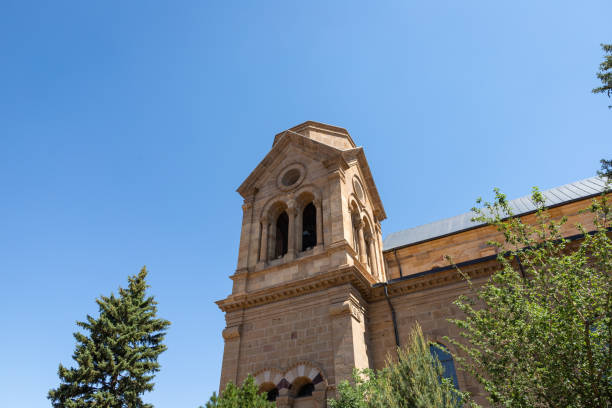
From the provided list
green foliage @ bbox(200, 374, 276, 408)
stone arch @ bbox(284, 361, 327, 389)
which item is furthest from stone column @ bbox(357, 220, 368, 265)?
green foliage @ bbox(200, 374, 276, 408)

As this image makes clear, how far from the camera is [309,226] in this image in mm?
Result: 21031

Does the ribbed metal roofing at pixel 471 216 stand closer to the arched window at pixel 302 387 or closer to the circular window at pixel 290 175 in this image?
the circular window at pixel 290 175

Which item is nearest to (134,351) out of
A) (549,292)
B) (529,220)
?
(549,292)

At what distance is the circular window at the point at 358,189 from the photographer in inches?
845

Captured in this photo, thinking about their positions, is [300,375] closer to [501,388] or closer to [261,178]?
[501,388]

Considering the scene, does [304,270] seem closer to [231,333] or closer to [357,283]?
[357,283]

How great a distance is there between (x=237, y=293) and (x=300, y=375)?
512 cm

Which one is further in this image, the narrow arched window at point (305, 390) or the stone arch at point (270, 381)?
the stone arch at point (270, 381)

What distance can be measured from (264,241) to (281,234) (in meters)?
1.78

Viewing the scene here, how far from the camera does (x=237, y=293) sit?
17.7 metres

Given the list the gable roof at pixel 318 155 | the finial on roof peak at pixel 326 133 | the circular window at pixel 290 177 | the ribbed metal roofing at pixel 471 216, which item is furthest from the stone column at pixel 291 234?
the ribbed metal roofing at pixel 471 216

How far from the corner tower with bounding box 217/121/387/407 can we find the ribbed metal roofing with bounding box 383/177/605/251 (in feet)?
11.4

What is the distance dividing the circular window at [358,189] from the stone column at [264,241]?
207 inches

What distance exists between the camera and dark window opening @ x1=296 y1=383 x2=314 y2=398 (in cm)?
1411
